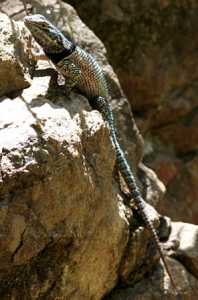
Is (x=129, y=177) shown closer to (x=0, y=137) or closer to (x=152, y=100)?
(x=0, y=137)

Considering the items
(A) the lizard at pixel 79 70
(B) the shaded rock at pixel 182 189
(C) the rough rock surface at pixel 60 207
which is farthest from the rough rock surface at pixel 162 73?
(C) the rough rock surface at pixel 60 207

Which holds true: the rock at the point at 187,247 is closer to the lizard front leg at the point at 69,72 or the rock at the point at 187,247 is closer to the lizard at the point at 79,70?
the lizard at the point at 79,70

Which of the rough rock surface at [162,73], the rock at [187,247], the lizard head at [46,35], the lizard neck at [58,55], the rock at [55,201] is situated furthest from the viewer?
the rough rock surface at [162,73]

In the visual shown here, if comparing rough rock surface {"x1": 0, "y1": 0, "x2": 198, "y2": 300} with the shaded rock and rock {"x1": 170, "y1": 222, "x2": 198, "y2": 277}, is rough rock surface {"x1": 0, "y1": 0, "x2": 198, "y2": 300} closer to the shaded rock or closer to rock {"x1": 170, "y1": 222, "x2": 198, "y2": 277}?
rock {"x1": 170, "y1": 222, "x2": 198, "y2": 277}

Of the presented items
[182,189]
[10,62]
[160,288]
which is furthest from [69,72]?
[182,189]

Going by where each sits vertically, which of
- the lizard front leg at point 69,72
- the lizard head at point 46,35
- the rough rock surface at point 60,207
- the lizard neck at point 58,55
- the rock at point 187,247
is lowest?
the rock at point 187,247

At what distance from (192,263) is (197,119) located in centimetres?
312

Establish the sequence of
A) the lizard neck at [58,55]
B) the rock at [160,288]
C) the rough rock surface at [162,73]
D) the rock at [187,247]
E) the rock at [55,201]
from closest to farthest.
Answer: the rock at [55,201] < the lizard neck at [58,55] < the rock at [160,288] < the rock at [187,247] < the rough rock surface at [162,73]

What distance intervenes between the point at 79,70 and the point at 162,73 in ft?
10.7

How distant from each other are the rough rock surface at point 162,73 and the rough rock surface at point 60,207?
107 inches

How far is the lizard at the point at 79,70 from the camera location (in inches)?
149

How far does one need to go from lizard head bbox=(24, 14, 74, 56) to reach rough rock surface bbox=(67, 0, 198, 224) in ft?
9.35

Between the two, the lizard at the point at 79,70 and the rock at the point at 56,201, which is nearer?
the rock at the point at 56,201

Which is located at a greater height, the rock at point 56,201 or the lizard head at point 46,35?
the lizard head at point 46,35
